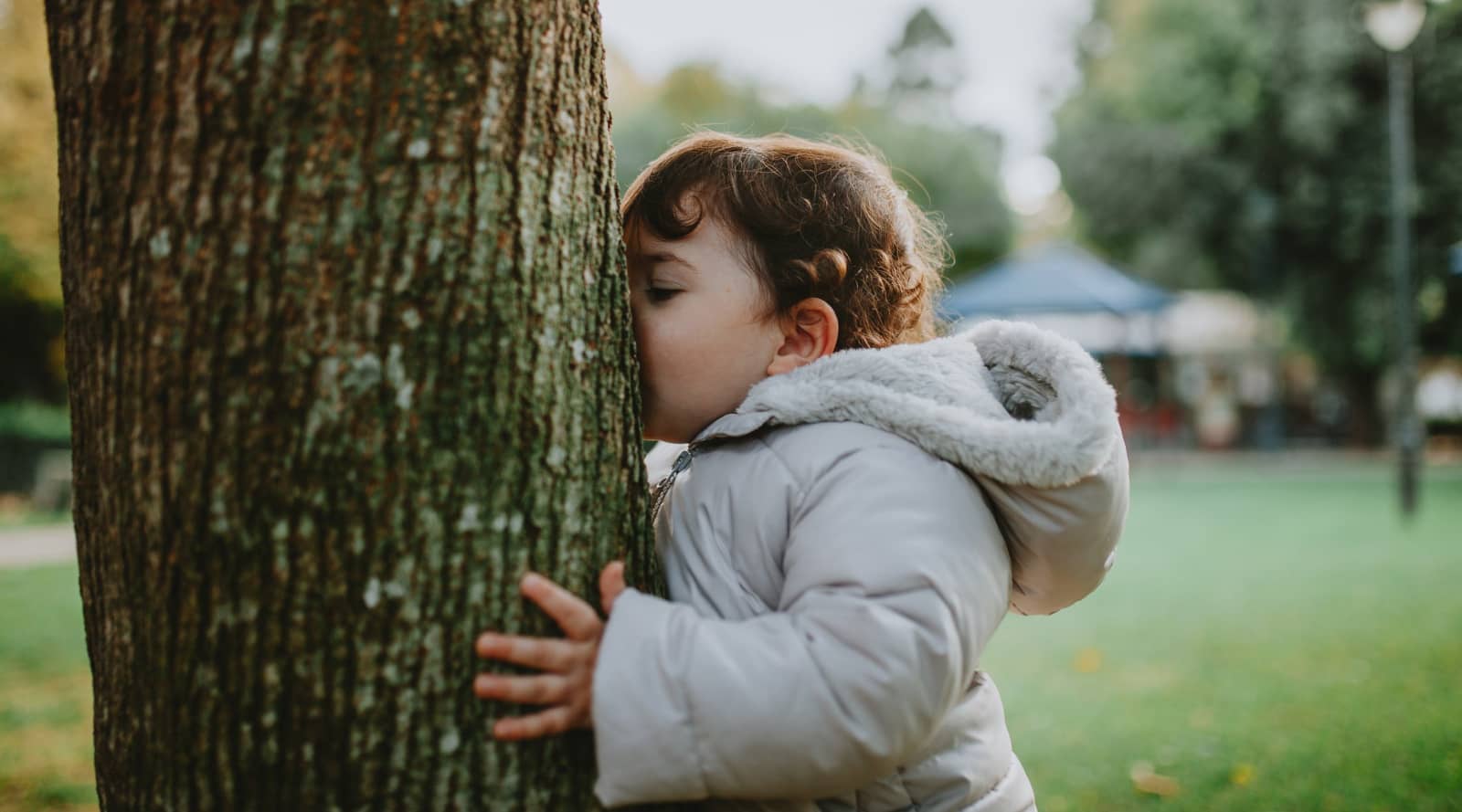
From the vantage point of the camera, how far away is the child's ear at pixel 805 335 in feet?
6.18

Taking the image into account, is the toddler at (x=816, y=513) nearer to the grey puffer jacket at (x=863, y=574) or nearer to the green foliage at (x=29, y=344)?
the grey puffer jacket at (x=863, y=574)

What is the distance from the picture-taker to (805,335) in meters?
1.92

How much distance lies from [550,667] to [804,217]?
36.1 inches

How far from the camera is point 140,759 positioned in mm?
1365

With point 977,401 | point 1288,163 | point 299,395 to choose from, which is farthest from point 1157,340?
point 299,395

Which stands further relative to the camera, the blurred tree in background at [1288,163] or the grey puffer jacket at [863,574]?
the blurred tree in background at [1288,163]

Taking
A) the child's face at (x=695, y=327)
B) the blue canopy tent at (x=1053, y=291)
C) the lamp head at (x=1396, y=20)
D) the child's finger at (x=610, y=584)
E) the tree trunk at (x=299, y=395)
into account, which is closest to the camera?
the tree trunk at (x=299, y=395)

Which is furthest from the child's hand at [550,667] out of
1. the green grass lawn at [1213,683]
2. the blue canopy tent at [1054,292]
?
the blue canopy tent at [1054,292]

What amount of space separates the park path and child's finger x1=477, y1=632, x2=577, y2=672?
9.61 meters

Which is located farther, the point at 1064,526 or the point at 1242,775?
the point at 1242,775

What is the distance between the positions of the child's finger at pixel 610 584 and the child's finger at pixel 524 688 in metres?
0.12

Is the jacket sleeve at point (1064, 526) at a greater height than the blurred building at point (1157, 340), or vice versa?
the jacket sleeve at point (1064, 526)

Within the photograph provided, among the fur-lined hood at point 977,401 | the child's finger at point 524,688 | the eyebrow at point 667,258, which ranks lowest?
the child's finger at point 524,688

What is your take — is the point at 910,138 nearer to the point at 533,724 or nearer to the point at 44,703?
the point at 44,703
